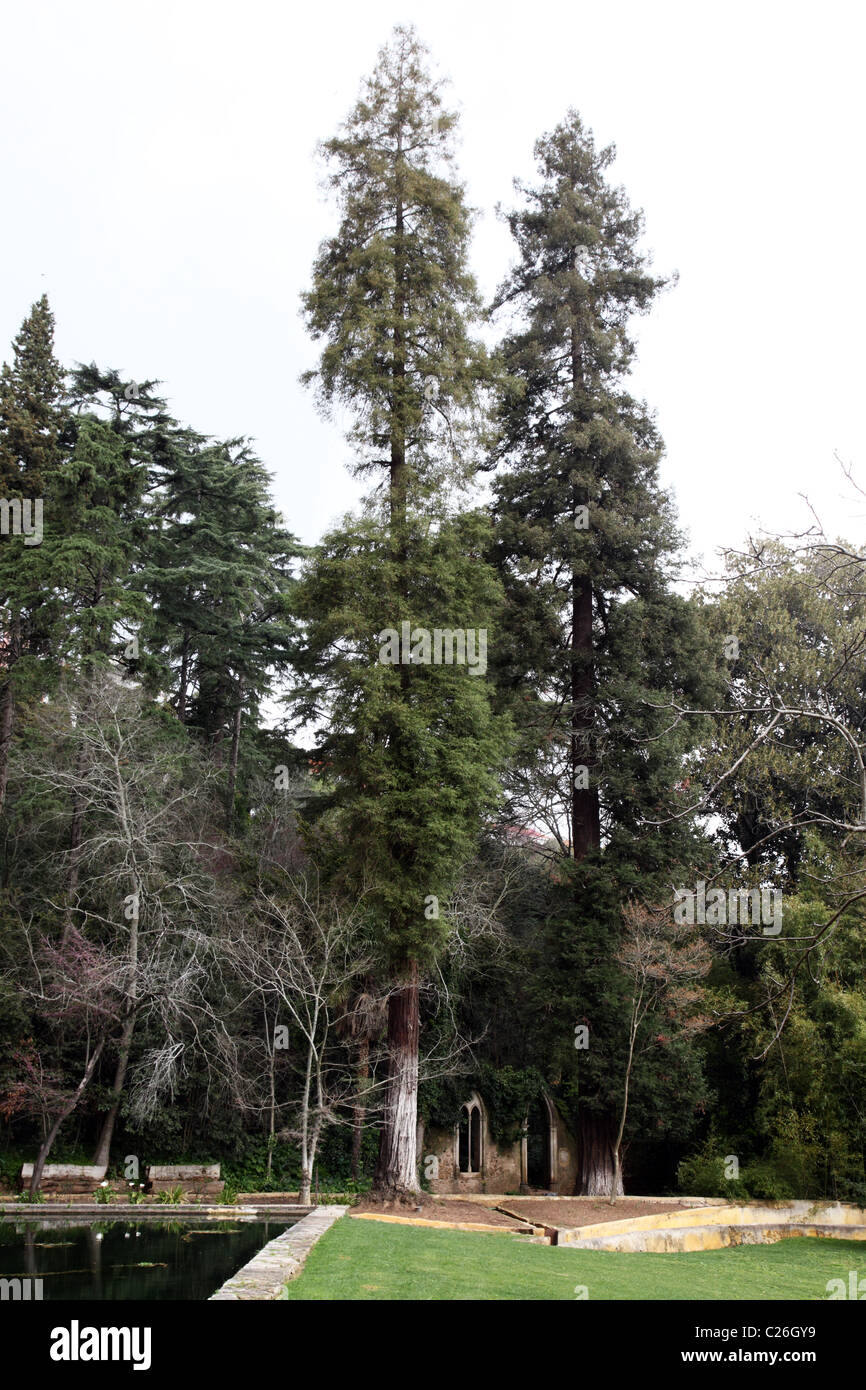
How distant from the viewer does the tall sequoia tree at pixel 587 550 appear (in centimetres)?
1873

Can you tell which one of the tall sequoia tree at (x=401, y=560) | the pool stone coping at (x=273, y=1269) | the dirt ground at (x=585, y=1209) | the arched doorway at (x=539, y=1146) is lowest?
the arched doorway at (x=539, y=1146)

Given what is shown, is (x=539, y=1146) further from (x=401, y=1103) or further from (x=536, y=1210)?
(x=401, y=1103)

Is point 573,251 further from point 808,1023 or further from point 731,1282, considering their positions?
point 731,1282

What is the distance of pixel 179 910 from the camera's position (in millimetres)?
19156

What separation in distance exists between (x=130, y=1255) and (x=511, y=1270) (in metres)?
4.70

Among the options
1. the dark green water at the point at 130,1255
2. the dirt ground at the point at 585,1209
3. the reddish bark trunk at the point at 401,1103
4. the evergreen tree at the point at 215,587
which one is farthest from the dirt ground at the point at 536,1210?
the evergreen tree at the point at 215,587


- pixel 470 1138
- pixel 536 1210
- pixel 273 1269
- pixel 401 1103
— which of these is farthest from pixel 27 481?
pixel 273 1269

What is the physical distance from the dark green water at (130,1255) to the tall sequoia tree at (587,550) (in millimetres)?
7572

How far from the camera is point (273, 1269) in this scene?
7.16 meters

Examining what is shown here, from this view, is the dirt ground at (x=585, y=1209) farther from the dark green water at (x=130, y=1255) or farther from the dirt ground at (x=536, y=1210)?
the dark green water at (x=130, y=1255)

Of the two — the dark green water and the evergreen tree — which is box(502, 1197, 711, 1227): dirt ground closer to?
the dark green water

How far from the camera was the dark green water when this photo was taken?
8930 mm

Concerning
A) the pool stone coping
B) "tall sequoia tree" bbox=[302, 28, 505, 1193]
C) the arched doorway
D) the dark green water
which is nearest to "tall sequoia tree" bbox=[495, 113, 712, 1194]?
"tall sequoia tree" bbox=[302, 28, 505, 1193]
